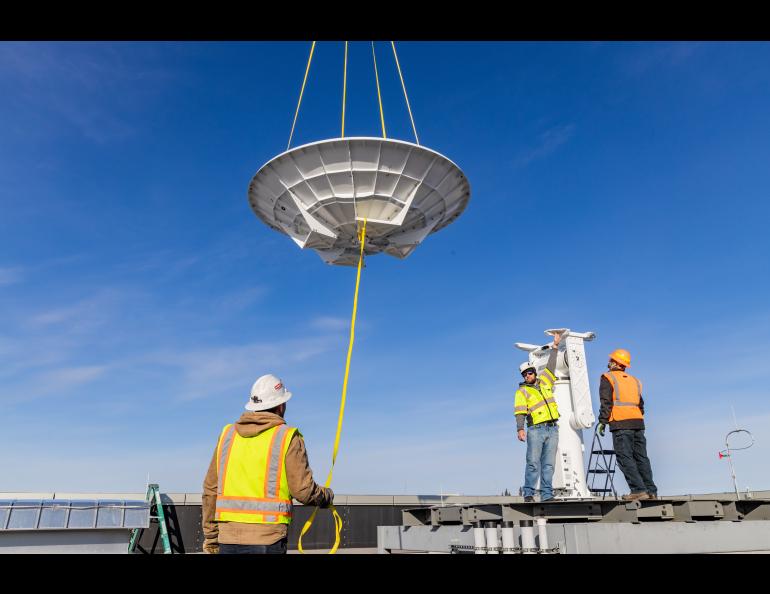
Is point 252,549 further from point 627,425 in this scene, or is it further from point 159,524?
point 159,524

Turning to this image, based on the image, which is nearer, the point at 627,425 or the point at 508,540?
the point at 508,540

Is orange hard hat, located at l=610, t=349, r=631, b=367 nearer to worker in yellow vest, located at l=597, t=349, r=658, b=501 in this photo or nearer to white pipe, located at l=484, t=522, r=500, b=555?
worker in yellow vest, located at l=597, t=349, r=658, b=501

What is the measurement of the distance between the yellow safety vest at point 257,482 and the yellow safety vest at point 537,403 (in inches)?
286

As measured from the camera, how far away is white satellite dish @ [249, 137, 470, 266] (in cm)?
A: 954

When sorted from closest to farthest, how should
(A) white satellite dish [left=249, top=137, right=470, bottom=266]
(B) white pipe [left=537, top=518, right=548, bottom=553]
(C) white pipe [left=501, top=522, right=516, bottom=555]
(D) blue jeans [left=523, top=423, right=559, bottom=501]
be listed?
(B) white pipe [left=537, top=518, right=548, bottom=553] → (C) white pipe [left=501, top=522, right=516, bottom=555] → (A) white satellite dish [left=249, top=137, right=470, bottom=266] → (D) blue jeans [left=523, top=423, right=559, bottom=501]

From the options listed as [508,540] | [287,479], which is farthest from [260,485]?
[508,540]

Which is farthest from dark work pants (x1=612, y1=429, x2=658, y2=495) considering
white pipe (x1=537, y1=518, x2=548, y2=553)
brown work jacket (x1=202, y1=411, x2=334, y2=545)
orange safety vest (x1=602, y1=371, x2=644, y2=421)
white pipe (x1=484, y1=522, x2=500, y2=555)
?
brown work jacket (x1=202, y1=411, x2=334, y2=545)

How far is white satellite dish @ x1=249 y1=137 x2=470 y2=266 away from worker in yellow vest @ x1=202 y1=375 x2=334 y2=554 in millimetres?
5953

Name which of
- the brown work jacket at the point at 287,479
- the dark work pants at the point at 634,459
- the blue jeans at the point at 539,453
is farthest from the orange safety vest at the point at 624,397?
the brown work jacket at the point at 287,479

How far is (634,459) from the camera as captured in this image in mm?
8711

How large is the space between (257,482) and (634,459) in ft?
21.4

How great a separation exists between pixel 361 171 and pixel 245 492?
6413 millimetres

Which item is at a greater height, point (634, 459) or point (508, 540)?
point (634, 459)
